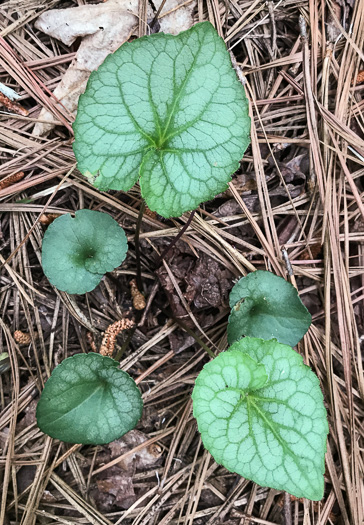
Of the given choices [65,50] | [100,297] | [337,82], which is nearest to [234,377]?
[100,297]

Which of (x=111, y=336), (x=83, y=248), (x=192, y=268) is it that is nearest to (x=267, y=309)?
(x=192, y=268)

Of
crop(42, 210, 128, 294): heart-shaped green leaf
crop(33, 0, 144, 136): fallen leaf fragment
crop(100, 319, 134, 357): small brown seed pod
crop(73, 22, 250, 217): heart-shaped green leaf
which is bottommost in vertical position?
crop(100, 319, 134, 357): small brown seed pod

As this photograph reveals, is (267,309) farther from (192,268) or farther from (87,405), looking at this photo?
(87,405)

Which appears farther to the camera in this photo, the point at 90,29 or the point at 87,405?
the point at 90,29

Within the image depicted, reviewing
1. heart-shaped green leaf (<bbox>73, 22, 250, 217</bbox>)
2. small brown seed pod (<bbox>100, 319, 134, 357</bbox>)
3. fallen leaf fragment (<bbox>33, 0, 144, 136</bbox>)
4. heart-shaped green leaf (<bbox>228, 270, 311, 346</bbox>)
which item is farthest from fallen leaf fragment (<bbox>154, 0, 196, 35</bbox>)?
small brown seed pod (<bbox>100, 319, 134, 357</bbox>)

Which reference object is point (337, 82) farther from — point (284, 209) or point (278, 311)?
point (278, 311)

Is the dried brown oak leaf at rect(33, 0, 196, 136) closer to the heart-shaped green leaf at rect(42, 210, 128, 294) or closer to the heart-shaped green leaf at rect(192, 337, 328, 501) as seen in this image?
the heart-shaped green leaf at rect(42, 210, 128, 294)

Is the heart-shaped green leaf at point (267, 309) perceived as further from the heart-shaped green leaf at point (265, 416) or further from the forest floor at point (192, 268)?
the heart-shaped green leaf at point (265, 416)
